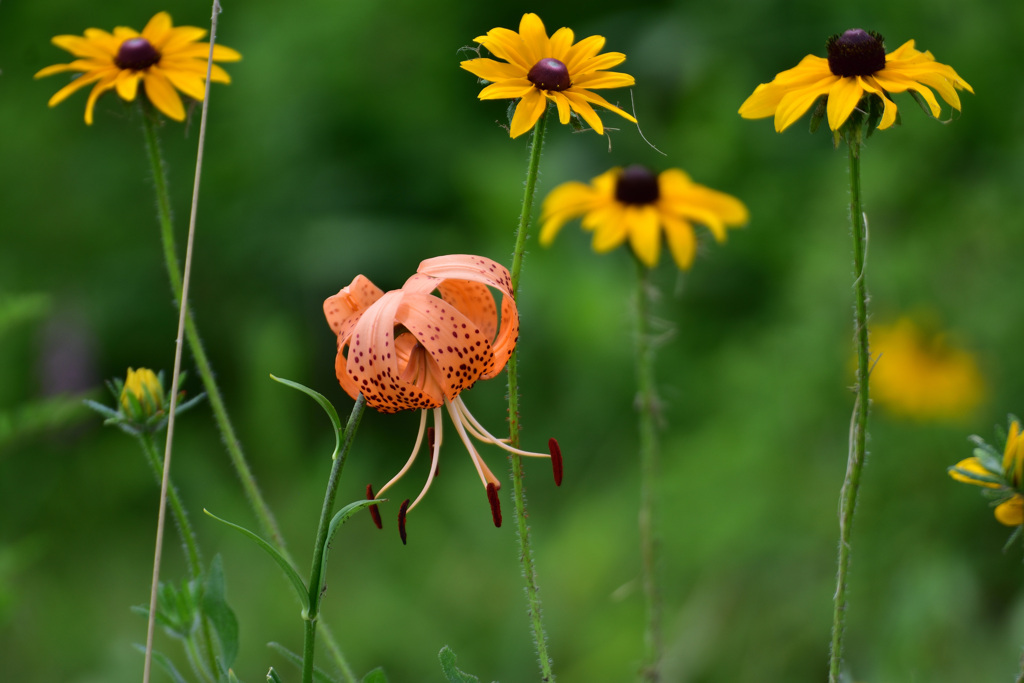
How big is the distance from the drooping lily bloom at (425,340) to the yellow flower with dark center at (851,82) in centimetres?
26

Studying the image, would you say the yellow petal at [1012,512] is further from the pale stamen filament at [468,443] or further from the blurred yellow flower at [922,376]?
the blurred yellow flower at [922,376]

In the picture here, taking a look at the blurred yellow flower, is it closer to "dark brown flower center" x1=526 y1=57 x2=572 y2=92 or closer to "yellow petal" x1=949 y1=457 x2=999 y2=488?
"yellow petal" x1=949 y1=457 x2=999 y2=488

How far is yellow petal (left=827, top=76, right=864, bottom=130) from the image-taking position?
0.76 metres

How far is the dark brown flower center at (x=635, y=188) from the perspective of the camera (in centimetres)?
164

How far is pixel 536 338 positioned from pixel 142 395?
7.36 ft

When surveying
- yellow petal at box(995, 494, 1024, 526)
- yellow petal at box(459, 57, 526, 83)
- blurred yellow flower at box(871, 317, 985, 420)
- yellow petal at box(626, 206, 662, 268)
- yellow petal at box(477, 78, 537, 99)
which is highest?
yellow petal at box(459, 57, 526, 83)

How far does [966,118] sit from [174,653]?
252 centimetres

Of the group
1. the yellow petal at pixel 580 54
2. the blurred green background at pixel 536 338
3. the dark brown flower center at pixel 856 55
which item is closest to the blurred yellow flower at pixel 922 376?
the blurred green background at pixel 536 338

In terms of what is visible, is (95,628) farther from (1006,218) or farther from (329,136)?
(1006,218)

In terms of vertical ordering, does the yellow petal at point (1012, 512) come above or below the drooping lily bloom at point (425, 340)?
below

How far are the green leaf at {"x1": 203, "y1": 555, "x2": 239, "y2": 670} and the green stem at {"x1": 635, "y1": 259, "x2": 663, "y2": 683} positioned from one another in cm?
45

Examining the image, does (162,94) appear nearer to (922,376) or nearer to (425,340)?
(425,340)

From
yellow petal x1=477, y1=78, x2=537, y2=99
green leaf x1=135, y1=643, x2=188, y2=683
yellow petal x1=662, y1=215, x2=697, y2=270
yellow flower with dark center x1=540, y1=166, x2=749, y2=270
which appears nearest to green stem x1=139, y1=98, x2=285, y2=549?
green leaf x1=135, y1=643, x2=188, y2=683

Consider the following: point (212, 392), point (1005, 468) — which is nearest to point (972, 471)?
point (1005, 468)
